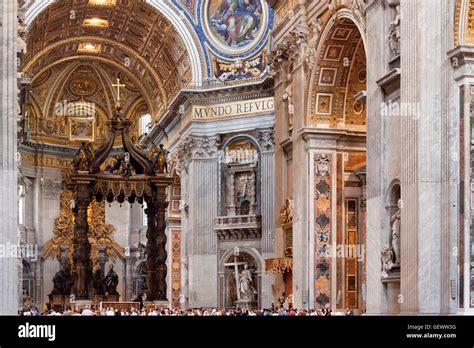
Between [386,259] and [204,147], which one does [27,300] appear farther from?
[386,259]

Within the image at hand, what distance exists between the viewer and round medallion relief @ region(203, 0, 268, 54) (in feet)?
126

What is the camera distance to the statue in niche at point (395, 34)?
19984mm

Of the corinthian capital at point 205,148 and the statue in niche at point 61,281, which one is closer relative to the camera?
the corinthian capital at point 205,148

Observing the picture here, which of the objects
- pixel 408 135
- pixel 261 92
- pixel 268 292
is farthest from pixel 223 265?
pixel 408 135

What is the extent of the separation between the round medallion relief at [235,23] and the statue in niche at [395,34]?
18074 mm

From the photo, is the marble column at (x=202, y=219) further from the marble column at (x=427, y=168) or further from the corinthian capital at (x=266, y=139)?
the marble column at (x=427, y=168)

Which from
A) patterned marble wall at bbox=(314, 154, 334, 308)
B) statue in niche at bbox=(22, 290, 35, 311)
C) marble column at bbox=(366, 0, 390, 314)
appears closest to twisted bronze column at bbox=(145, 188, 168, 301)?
patterned marble wall at bbox=(314, 154, 334, 308)

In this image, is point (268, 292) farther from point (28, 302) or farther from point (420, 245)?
point (420, 245)

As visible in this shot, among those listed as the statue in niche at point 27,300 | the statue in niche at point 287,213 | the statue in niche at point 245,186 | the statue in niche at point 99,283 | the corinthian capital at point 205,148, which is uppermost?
the corinthian capital at point 205,148

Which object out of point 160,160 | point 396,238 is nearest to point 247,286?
point 160,160

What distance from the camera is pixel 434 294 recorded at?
18266mm

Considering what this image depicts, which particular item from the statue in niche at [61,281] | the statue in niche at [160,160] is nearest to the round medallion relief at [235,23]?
the statue in niche at [160,160]
